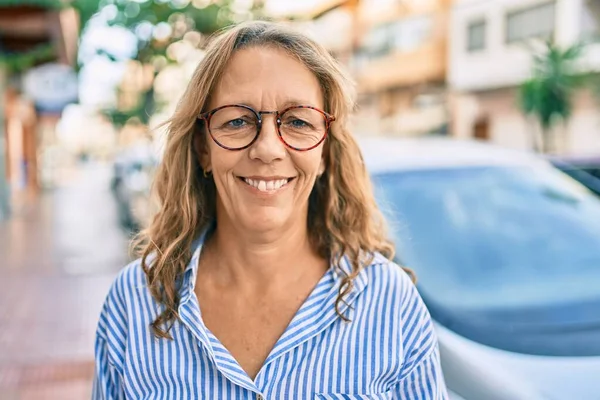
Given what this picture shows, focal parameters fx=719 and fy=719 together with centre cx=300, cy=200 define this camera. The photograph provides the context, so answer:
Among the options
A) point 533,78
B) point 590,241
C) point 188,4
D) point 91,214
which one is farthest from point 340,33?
point 590,241

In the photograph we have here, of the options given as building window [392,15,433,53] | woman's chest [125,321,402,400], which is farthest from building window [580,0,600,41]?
woman's chest [125,321,402,400]

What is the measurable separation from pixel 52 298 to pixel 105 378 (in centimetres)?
631

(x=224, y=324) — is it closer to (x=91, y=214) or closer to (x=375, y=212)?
(x=375, y=212)

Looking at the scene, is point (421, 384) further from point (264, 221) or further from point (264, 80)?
point (264, 80)

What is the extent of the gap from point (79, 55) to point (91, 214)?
4326mm

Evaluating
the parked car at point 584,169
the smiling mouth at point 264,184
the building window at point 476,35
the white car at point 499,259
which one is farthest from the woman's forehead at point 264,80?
the building window at point 476,35

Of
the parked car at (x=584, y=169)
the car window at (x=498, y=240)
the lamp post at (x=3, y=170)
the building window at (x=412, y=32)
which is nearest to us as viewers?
the car window at (x=498, y=240)

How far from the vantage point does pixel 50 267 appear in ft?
31.6

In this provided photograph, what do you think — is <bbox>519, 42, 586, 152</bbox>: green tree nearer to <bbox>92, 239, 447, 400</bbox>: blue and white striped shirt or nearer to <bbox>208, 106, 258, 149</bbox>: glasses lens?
<bbox>92, 239, 447, 400</bbox>: blue and white striped shirt

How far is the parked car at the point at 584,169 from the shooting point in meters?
4.31

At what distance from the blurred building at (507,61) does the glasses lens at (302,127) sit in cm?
2739

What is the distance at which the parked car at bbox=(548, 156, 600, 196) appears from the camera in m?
4.31

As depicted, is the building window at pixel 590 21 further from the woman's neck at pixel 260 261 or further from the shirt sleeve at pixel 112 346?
the shirt sleeve at pixel 112 346

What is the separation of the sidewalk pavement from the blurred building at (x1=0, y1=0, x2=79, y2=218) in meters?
2.90
